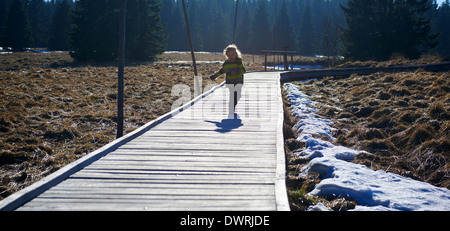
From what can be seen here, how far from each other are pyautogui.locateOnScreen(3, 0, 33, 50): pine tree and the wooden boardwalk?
6465 centimetres

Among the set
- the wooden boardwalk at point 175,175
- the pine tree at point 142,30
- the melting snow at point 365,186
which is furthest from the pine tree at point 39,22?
the melting snow at point 365,186

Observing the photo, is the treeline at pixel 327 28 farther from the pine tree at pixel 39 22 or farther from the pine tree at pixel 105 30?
the pine tree at pixel 39 22

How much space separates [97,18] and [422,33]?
3074 centimetres

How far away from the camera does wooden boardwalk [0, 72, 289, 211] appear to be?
3621mm

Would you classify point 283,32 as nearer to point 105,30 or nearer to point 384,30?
point 384,30

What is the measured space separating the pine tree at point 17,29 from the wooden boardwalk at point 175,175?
64.7 meters

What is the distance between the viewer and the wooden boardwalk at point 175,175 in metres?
3.62

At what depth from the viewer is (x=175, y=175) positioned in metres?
4.45

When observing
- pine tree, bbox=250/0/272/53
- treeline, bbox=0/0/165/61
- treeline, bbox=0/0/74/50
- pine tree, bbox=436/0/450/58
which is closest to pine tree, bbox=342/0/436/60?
treeline, bbox=0/0/165/61

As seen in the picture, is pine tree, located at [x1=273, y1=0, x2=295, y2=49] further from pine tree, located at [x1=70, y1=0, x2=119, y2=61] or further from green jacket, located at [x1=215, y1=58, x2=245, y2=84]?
green jacket, located at [x1=215, y1=58, x2=245, y2=84]

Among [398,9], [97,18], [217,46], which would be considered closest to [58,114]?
[97,18]

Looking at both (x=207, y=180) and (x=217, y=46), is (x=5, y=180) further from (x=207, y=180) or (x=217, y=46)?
(x=217, y=46)
